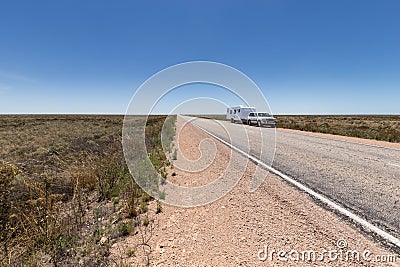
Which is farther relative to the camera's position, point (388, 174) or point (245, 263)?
point (388, 174)

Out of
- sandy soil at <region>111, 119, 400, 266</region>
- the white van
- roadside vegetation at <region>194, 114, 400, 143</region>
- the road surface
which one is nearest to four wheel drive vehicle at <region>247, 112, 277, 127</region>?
the white van

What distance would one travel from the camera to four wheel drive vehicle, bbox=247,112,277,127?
84.0 feet

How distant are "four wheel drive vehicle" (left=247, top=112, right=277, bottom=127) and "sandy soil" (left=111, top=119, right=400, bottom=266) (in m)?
22.2

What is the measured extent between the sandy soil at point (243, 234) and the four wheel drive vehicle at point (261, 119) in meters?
22.2

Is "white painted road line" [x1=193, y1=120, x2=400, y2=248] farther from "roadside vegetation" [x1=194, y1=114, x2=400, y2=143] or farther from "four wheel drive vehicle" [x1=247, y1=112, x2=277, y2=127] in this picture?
"four wheel drive vehicle" [x1=247, y1=112, x2=277, y2=127]

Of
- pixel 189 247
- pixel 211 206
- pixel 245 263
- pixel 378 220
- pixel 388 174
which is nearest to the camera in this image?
pixel 245 263

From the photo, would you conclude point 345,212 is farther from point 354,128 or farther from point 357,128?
point 357,128

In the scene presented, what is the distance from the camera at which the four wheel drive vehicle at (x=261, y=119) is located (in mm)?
25592

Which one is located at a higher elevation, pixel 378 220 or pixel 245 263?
pixel 378 220

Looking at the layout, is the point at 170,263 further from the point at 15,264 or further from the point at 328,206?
the point at 328,206

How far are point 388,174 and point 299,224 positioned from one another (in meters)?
4.17

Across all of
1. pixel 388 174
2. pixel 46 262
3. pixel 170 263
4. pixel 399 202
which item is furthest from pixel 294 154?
pixel 46 262

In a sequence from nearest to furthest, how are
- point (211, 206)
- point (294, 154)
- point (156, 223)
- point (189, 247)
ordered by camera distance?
point (189, 247) → point (156, 223) → point (211, 206) → point (294, 154)

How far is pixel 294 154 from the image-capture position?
8.48 meters
